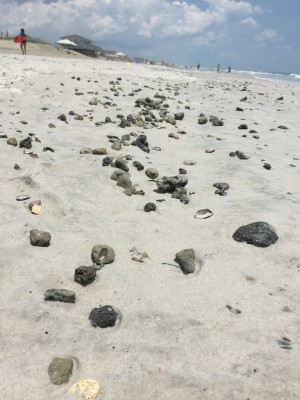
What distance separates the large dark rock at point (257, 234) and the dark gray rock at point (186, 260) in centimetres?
63

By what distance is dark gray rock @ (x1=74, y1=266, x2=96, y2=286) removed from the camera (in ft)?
9.92

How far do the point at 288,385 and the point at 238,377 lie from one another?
0.29m

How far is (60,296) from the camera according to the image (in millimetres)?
2811

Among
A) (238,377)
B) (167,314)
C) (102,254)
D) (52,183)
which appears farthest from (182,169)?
(238,377)

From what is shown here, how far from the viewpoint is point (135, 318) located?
273 centimetres

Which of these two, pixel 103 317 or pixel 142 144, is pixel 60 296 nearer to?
pixel 103 317

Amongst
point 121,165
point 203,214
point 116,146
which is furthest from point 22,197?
point 116,146

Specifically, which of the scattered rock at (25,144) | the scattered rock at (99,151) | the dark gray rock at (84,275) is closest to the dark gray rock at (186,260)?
the dark gray rock at (84,275)

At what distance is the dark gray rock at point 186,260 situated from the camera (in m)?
3.30

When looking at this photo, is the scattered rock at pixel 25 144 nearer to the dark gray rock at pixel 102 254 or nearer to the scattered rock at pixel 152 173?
the scattered rock at pixel 152 173

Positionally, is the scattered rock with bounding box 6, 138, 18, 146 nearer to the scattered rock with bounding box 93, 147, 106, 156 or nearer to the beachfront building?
the scattered rock with bounding box 93, 147, 106, 156

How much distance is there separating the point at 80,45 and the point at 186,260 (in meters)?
73.9

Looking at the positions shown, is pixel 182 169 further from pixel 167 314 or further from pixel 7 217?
pixel 167 314

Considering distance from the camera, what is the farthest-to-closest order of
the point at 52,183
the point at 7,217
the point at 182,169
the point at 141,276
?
the point at 182,169, the point at 52,183, the point at 7,217, the point at 141,276
